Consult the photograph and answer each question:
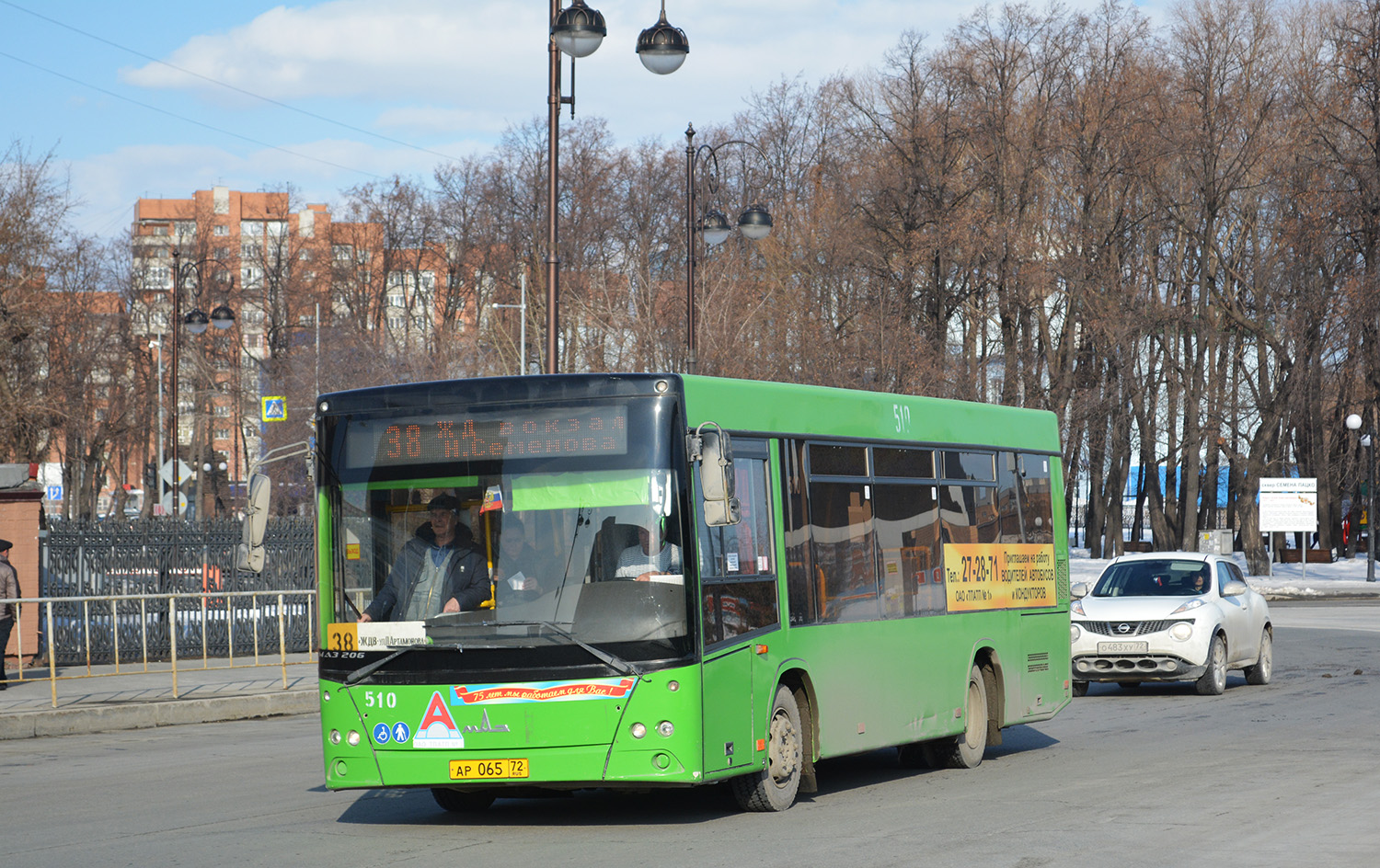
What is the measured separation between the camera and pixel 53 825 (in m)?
9.97

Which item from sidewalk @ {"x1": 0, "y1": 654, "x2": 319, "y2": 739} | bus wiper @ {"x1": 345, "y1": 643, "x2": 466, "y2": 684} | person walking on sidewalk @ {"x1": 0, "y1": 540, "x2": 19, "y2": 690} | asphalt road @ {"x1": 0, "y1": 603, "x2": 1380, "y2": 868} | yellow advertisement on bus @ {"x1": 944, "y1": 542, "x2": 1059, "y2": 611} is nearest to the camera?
asphalt road @ {"x1": 0, "y1": 603, "x2": 1380, "y2": 868}

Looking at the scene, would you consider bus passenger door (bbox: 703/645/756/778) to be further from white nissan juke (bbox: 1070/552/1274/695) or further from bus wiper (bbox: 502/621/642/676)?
white nissan juke (bbox: 1070/552/1274/695)

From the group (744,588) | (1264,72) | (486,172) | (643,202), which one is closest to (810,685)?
(744,588)

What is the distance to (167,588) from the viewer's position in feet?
80.2

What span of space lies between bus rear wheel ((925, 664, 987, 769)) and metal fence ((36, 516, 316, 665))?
10748 millimetres

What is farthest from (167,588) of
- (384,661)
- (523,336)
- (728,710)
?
(523,336)

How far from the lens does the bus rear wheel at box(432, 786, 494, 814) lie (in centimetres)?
1039

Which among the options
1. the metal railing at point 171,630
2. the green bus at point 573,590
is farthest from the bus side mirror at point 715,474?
the metal railing at point 171,630

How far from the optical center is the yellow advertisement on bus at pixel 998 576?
1248 cm

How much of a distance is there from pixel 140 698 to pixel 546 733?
10.6 metres

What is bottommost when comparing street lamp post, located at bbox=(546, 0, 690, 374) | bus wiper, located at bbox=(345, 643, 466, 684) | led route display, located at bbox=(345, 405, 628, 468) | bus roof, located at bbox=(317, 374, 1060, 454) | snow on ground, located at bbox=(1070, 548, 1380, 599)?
snow on ground, located at bbox=(1070, 548, 1380, 599)

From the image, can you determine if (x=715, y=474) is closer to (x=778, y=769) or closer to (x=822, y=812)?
(x=778, y=769)

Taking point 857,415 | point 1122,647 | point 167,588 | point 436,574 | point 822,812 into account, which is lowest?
point 822,812

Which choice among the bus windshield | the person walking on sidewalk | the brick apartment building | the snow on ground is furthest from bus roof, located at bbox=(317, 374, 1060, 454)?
the brick apartment building
